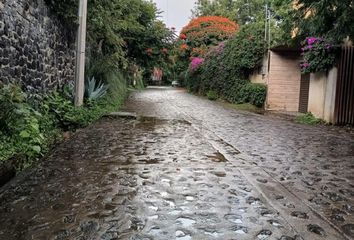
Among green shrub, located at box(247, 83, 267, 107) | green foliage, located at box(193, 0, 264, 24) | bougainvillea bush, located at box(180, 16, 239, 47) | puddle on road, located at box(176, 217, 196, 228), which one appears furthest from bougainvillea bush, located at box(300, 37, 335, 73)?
green foliage, located at box(193, 0, 264, 24)

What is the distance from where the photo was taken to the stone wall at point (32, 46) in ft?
23.0

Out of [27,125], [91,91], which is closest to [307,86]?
[91,91]

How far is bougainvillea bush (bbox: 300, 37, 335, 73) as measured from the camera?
13.1 metres

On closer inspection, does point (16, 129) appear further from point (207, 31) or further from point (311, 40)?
point (207, 31)

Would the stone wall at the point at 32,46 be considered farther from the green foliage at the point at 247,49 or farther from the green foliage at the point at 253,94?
the green foliage at the point at 247,49

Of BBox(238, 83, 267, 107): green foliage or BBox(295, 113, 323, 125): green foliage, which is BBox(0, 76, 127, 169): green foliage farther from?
BBox(238, 83, 267, 107): green foliage

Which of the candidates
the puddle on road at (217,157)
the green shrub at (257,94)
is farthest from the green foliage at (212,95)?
the puddle on road at (217,157)

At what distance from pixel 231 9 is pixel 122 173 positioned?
45.9 meters

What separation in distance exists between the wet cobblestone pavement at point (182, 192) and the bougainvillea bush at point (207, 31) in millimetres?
30995

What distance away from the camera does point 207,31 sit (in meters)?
38.5

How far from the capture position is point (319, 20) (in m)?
10.3

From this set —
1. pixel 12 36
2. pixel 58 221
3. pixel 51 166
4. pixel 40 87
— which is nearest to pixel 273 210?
pixel 58 221

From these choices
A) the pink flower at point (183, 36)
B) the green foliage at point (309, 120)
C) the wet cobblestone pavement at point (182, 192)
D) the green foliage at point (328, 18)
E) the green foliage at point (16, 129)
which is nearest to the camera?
the wet cobblestone pavement at point (182, 192)

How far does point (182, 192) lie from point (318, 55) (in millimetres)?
10437
